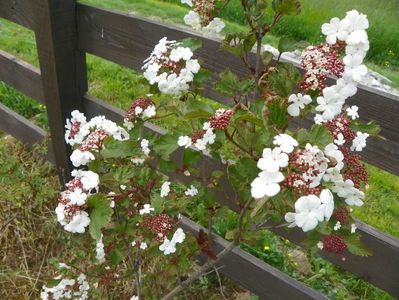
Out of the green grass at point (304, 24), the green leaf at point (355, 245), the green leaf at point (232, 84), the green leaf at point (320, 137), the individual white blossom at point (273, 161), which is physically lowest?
the green grass at point (304, 24)

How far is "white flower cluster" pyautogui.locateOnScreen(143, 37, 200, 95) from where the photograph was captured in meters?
1.23

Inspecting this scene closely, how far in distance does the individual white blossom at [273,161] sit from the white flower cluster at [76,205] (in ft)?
1.66

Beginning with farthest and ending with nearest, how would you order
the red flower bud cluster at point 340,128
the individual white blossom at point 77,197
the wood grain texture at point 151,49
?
the wood grain texture at point 151,49, the individual white blossom at point 77,197, the red flower bud cluster at point 340,128

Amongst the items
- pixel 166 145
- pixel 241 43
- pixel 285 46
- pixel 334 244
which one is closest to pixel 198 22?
pixel 241 43

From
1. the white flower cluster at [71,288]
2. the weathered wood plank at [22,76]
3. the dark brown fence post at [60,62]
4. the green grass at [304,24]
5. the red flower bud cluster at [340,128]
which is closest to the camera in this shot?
the red flower bud cluster at [340,128]

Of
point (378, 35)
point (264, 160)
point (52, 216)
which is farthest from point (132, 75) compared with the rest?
point (378, 35)

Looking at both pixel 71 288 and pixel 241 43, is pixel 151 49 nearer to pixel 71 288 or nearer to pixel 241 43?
pixel 241 43

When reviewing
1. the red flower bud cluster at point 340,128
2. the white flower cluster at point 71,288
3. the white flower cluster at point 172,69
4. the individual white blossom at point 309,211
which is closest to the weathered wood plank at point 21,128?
the white flower cluster at point 71,288

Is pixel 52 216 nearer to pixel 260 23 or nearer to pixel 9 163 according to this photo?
pixel 9 163

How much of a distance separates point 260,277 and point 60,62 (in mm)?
1325

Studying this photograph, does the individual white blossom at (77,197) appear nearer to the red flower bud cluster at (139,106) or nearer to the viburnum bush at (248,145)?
the viburnum bush at (248,145)

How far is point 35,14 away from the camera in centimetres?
223

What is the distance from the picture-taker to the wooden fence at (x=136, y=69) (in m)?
1.63

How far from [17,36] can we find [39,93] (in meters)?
3.14
